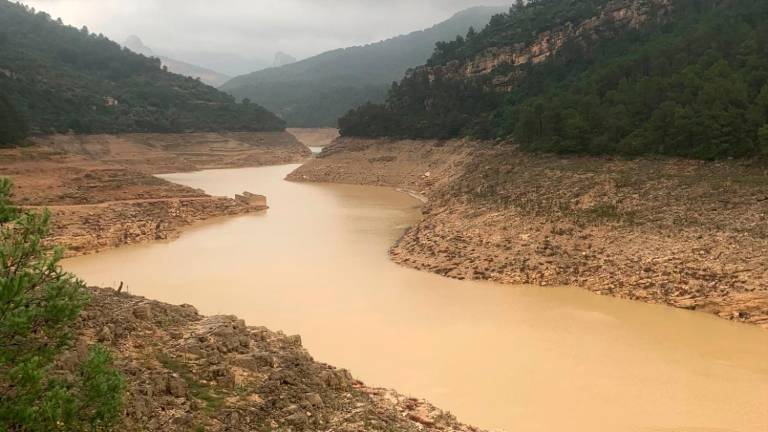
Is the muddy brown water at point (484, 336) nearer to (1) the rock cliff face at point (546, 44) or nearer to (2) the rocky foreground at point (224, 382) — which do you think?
(2) the rocky foreground at point (224, 382)

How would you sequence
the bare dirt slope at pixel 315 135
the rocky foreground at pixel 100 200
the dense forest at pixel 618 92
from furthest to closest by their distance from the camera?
the bare dirt slope at pixel 315 135
the rocky foreground at pixel 100 200
the dense forest at pixel 618 92

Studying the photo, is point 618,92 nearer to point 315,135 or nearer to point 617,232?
point 617,232

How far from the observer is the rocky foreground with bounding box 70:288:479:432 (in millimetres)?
8758

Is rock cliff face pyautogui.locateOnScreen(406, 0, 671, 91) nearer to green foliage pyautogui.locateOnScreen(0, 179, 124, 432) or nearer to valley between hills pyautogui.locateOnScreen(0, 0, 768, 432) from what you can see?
valley between hills pyautogui.locateOnScreen(0, 0, 768, 432)

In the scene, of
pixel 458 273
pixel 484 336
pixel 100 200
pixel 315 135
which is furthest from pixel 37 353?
pixel 315 135

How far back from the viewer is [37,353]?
6.61 meters

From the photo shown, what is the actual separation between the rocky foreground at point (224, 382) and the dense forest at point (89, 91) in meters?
33.9

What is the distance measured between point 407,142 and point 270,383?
2187 inches

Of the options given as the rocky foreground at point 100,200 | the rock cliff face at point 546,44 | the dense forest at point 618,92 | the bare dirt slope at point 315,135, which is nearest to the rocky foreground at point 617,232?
the dense forest at point 618,92

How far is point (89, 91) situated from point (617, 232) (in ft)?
274

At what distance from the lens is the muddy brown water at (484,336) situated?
12.3 metres

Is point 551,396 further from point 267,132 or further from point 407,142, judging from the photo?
point 267,132

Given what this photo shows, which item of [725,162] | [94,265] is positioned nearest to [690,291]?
[725,162]

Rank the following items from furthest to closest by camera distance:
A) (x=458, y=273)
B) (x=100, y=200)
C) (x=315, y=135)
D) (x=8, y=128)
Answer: (x=315, y=135) → (x=8, y=128) → (x=100, y=200) → (x=458, y=273)
